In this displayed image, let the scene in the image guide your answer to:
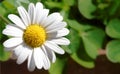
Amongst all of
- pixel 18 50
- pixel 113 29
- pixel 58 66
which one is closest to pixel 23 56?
pixel 18 50

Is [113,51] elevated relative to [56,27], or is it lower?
lower

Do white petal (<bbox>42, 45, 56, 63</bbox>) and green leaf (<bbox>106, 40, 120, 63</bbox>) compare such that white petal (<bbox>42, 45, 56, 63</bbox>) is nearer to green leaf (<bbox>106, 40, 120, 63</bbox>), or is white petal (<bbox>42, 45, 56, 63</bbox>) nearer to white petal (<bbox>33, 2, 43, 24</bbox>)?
white petal (<bbox>33, 2, 43, 24</bbox>)

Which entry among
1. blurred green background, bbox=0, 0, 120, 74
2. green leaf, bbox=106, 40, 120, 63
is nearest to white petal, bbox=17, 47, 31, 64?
blurred green background, bbox=0, 0, 120, 74

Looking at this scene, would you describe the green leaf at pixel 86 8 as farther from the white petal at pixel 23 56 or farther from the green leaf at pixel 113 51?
the white petal at pixel 23 56

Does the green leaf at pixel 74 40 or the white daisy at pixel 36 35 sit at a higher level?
the white daisy at pixel 36 35

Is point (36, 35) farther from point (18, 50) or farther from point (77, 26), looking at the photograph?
point (77, 26)

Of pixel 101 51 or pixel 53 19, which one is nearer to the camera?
pixel 53 19

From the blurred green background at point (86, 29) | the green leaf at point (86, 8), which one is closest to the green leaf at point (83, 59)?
the blurred green background at point (86, 29)
